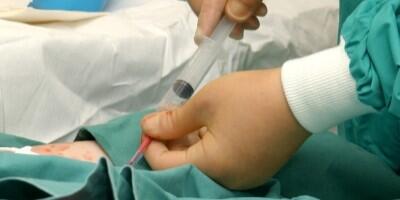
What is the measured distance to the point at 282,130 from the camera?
579mm

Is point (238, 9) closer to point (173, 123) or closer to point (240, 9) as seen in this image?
point (240, 9)

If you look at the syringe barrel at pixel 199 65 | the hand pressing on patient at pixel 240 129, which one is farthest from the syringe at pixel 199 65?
the hand pressing on patient at pixel 240 129

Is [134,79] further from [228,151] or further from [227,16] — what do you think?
[228,151]

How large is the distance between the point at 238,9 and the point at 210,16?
36mm

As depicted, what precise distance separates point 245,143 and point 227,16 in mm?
223

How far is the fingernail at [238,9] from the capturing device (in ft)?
2.44

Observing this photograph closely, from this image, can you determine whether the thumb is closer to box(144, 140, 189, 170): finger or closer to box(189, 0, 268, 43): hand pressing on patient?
box(144, 140, 189, 170): finger

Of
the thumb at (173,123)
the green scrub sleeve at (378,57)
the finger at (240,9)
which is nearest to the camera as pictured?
the green scrub sleeve at (378,57)

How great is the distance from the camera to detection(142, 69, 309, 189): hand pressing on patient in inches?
22.8

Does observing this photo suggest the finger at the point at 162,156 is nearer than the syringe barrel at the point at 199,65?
Yes

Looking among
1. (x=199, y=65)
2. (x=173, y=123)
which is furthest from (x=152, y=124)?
(x=199, y=65)

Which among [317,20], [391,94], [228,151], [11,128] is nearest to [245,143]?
[228,151]

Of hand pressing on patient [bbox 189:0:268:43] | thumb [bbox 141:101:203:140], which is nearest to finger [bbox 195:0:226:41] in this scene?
hand pressing on patient [bbox 189:0:268:43]

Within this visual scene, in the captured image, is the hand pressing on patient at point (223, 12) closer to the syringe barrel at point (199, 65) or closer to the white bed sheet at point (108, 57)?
the syringe barrel at point (199, 65)
